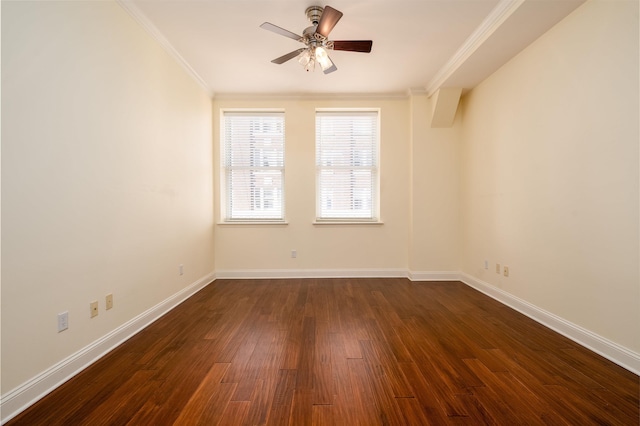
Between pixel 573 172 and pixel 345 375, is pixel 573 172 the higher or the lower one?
the higher one

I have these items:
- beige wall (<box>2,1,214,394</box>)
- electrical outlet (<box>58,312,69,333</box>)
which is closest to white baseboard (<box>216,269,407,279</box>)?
beige wall (<box>2,1,214,394</box>)

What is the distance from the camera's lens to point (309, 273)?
12.5 feet

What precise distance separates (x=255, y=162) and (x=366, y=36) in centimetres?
224

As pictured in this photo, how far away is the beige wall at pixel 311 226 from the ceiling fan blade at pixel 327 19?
180cm

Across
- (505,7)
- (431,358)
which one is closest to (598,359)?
(431,358)

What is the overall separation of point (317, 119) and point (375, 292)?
2643 mm

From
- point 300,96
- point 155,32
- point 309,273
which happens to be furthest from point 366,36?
point 309,273

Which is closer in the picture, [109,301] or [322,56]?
[109,301]

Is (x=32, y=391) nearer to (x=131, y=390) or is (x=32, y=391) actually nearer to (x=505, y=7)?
(x=131, y=390)

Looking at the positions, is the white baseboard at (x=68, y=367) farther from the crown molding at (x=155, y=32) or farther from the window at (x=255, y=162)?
the crown molding at (x=155, y=32)

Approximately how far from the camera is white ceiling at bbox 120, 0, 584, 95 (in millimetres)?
2051

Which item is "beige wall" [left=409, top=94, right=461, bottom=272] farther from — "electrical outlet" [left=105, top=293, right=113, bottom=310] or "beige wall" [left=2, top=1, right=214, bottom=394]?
"electrical outlet" [left=105, top=293, right=113, bottom=310]

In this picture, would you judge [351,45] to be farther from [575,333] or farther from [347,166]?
[575,333]

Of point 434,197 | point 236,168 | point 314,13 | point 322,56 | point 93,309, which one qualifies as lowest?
point 93,309
